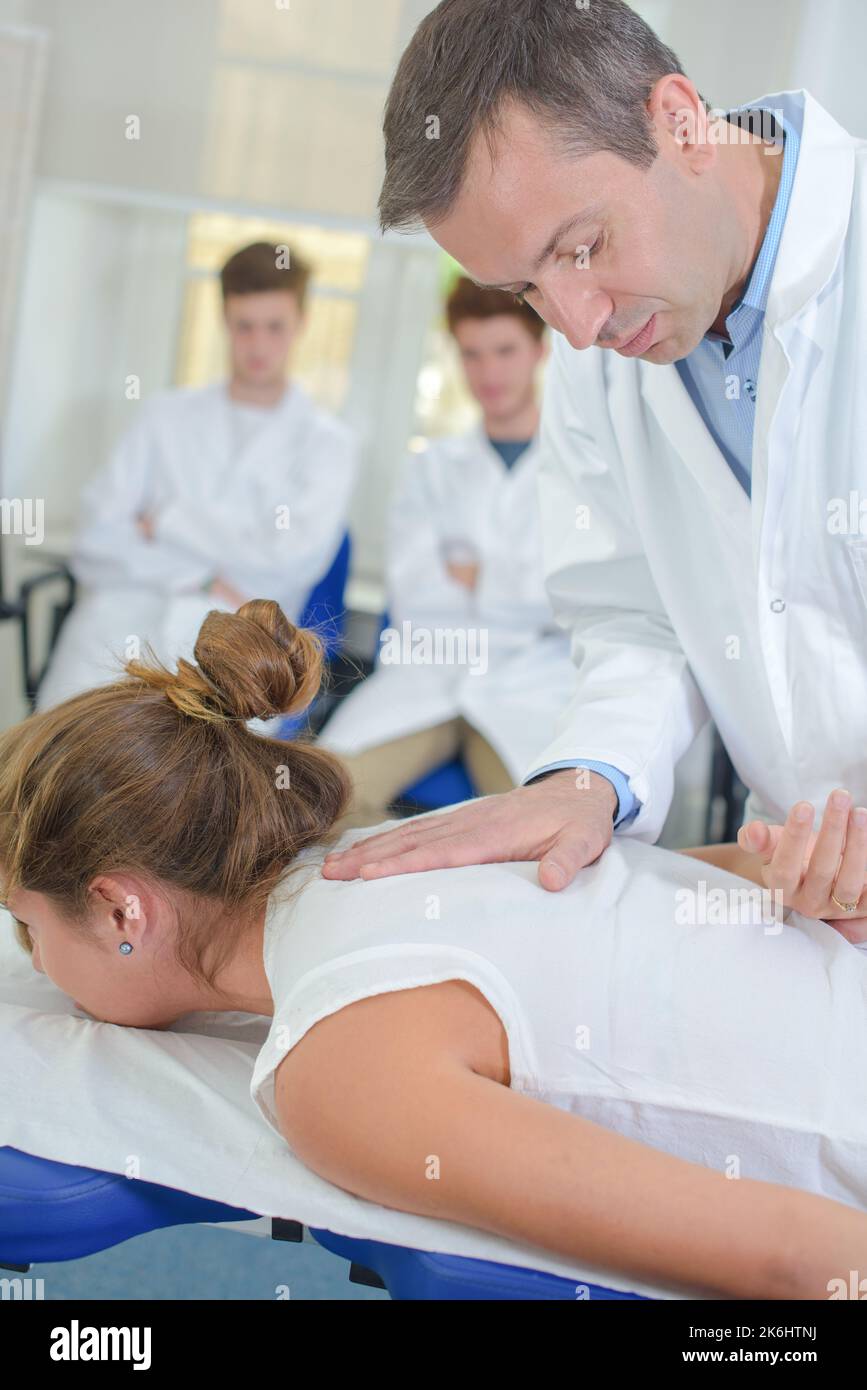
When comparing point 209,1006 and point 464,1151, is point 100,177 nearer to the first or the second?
point 209,1006

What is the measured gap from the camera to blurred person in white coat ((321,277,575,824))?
2721 millimetres

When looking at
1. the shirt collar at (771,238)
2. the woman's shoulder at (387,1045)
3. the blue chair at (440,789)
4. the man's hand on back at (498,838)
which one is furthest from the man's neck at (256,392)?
the woman's shoulder at (387,1045)

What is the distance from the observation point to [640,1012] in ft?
3.42

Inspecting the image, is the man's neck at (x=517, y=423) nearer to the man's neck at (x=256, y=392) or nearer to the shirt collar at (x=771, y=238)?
the man's neck at (x=256, y=392)

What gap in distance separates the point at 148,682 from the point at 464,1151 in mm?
548

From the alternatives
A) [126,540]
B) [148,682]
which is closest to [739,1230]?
[148,682]

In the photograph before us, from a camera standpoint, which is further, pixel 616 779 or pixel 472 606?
pixel 472 606

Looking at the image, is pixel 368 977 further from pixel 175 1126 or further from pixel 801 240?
pixel 801 240

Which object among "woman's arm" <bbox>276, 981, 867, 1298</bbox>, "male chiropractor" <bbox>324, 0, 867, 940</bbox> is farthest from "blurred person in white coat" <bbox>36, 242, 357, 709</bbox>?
"woman's arm" <bbox>276, 981, 867, 1298</bbox>

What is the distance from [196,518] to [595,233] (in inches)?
95.3

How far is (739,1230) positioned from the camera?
0.89 metres

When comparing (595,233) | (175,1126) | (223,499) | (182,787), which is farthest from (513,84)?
(223,499)

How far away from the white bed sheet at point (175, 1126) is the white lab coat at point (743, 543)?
0.45 metres

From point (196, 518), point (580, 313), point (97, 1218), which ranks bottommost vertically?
point (97, 1218)
